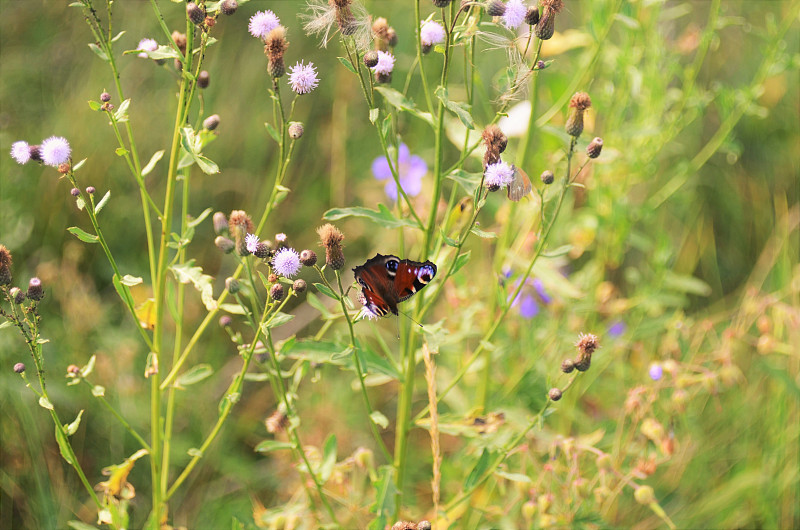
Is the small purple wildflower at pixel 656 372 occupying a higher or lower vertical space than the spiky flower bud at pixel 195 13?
lower

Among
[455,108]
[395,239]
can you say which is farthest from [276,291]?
[395,239]

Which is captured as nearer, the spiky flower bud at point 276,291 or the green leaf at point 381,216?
the spiky flower bud at point 276,291

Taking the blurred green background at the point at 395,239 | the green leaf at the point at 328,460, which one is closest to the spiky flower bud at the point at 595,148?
the blurred green background at the point at 395,239

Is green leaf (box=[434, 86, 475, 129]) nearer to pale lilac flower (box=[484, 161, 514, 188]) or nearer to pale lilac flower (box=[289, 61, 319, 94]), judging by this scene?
pale lilac flower (box=[484, 161, 514, 188])

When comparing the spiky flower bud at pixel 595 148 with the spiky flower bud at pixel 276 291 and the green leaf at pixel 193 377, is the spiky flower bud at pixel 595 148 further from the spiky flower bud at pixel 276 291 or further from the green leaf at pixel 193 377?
the green leaf at pixel 193 377

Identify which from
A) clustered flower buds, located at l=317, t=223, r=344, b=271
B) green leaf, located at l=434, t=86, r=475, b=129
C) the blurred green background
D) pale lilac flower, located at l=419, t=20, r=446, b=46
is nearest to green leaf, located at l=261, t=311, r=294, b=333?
clustered flower buds, located at l=317, t=223, r=344, b=271

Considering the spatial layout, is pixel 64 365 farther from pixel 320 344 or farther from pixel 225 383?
pixel 320 344
